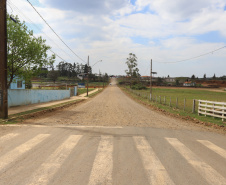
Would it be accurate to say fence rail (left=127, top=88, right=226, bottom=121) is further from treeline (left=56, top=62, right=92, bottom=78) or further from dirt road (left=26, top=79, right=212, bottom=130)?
treeline (left=56, top=62, right=92, bottom=78)

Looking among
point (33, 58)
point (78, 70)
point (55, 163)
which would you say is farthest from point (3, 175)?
point (78, 70)

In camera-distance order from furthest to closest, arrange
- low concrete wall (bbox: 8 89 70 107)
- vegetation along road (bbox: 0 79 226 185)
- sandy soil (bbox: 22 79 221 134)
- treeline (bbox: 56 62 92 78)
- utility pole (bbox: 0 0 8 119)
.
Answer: treeline (bbox: 56 62 92 78), low concrete wall (bbox: 8 89 70 107), utility pole (bbox: 0 0 8 119), sandy soil (bbox: 22 79 221 134), vegetation along road (bbox: 0 79 226 185)

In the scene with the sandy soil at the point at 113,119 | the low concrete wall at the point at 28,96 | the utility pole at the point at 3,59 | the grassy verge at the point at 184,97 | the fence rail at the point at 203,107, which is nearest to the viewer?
the sandy soil at the point at 113,119

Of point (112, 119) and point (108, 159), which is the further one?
point (112, 119)

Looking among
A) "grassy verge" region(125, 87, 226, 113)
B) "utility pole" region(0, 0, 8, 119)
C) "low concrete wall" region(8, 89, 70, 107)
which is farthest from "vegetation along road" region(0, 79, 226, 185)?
"grassy verge" region(125, 87, 226, 113)

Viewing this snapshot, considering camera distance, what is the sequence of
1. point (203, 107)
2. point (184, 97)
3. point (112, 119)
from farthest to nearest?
point (184, 97)
point (203, 107)
point (112, 119)

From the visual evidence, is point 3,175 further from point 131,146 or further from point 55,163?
point 131,146

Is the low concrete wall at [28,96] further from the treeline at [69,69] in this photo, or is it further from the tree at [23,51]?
the treeline at [69,69]

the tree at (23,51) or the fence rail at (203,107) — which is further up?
the tree at (23,51)

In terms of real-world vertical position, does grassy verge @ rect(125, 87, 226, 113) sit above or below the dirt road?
below

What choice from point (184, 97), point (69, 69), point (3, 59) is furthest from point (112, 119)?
point (69, 69)

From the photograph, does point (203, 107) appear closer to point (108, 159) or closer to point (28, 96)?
point (28, 96)

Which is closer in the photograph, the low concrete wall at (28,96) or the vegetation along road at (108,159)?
the vegetation along road at (108,159)

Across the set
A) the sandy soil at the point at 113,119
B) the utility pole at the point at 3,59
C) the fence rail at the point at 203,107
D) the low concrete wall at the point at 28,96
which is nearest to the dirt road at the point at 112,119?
the sandy soil at the point at 113,119
